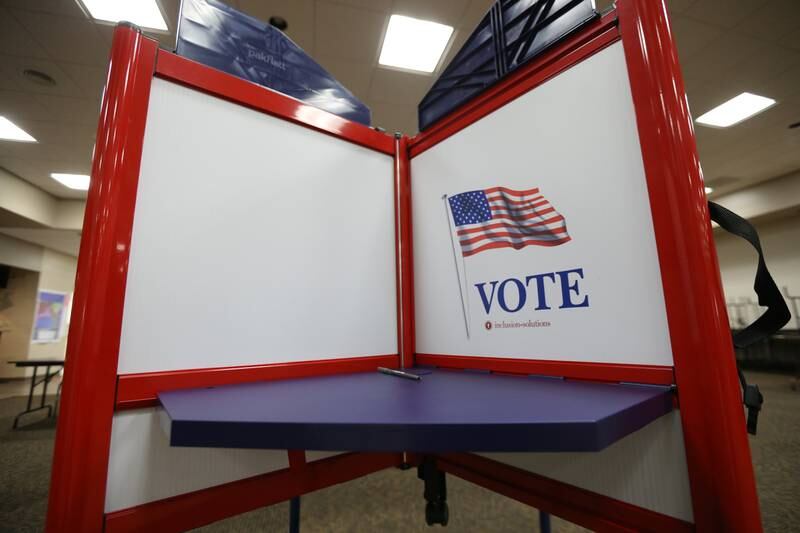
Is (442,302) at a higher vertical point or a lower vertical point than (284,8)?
lower

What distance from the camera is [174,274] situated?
73cm

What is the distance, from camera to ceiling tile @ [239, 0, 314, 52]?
2428 millimetres

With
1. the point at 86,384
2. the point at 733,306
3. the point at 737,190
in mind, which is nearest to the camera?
the point at 86,384

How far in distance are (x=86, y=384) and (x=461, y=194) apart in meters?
0.89

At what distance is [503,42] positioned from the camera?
0.88 m

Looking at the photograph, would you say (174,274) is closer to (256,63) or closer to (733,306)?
(256,63)

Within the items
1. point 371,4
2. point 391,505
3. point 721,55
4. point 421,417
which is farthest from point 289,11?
point 721,55

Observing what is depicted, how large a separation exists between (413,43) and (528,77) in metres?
2.48

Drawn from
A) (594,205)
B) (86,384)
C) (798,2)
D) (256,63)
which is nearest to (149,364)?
(86,384)

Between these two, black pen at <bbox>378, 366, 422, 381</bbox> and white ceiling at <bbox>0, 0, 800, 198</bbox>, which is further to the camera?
white ceiling at <bbox>0, 0, 800, 198</bbox>

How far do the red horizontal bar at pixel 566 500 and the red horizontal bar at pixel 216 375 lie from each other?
36 cm

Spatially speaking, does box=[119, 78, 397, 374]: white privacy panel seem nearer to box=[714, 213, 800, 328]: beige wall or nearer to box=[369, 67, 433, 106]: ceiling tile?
box=[369, 67, 433, 106]: ceiling tile

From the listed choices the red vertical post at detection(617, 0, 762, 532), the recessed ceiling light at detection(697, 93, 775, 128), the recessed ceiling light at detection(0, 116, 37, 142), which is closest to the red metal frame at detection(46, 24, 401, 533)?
the red vertical post at detection(617, 0, 762, 532)

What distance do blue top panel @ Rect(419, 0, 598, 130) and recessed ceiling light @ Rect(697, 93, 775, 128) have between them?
171 inches
